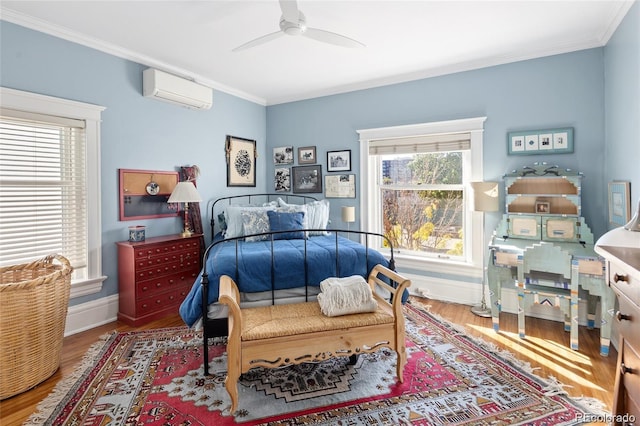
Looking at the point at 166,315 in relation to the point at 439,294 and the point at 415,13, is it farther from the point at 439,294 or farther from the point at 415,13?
the point at 415,13

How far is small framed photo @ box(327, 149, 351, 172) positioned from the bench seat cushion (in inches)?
106

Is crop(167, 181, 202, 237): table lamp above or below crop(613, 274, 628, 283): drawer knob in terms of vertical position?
above

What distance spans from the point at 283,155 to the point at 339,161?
101 cm

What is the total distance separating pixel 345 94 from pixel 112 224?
3.34m

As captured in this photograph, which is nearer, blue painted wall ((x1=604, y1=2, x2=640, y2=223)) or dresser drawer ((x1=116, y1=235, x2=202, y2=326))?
blue painted wall ((x1=604, y1=2, x2=640, y2=223))

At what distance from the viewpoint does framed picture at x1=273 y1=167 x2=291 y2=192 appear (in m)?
5.16

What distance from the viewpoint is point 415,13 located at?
267 centimetres

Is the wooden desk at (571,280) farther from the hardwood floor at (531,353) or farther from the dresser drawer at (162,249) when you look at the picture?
the dresser drawer at (162,249)

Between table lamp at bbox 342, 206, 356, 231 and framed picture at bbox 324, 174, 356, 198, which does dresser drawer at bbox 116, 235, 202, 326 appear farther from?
framed picture at bbox 324, 174, 356, 198

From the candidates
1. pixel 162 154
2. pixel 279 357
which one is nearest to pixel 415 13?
pixel 279 357

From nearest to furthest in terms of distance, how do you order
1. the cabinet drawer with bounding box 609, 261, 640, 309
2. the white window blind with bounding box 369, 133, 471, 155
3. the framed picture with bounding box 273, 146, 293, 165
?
the cabinet drawer with bounding box 609, 261, 640, 309
the white window blind with bounding box 369, 133, 471, 155
the framed picture with bounding box 273, 146, 293, 165

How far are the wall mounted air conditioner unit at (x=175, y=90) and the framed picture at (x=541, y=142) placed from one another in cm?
360

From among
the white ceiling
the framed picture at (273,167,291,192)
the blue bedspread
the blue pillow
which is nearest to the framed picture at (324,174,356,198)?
the framed picture at (273,167,291,192)

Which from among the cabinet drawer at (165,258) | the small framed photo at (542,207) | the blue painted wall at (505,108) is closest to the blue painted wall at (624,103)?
the blue painted wall at (505,108)
